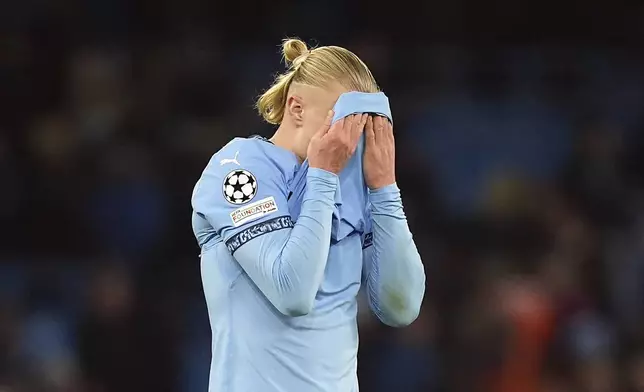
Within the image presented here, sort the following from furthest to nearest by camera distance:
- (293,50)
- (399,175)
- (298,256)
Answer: (399,175)
(293,50)
(298,256)

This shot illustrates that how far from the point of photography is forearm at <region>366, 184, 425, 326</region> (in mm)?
1783

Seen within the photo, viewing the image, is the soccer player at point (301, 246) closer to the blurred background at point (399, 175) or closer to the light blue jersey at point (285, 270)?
the light blue jersey at point (285, 270)

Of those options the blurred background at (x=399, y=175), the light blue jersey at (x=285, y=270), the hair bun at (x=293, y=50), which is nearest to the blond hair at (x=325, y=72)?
the hair bun at (x=293, y=50)

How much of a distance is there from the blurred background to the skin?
2.59 m

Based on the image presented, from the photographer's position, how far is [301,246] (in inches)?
63.9

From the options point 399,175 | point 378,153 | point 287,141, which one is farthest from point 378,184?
point 399,175

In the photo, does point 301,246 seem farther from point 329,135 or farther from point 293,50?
point 293,50

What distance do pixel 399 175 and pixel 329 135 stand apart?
3348 millimetres

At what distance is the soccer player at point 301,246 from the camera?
1.66 m

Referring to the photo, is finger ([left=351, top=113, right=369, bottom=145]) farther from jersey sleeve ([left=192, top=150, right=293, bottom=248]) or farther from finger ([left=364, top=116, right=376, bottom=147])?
jersey sleeve ([left=192, top=150, right=293, bottom=248])
